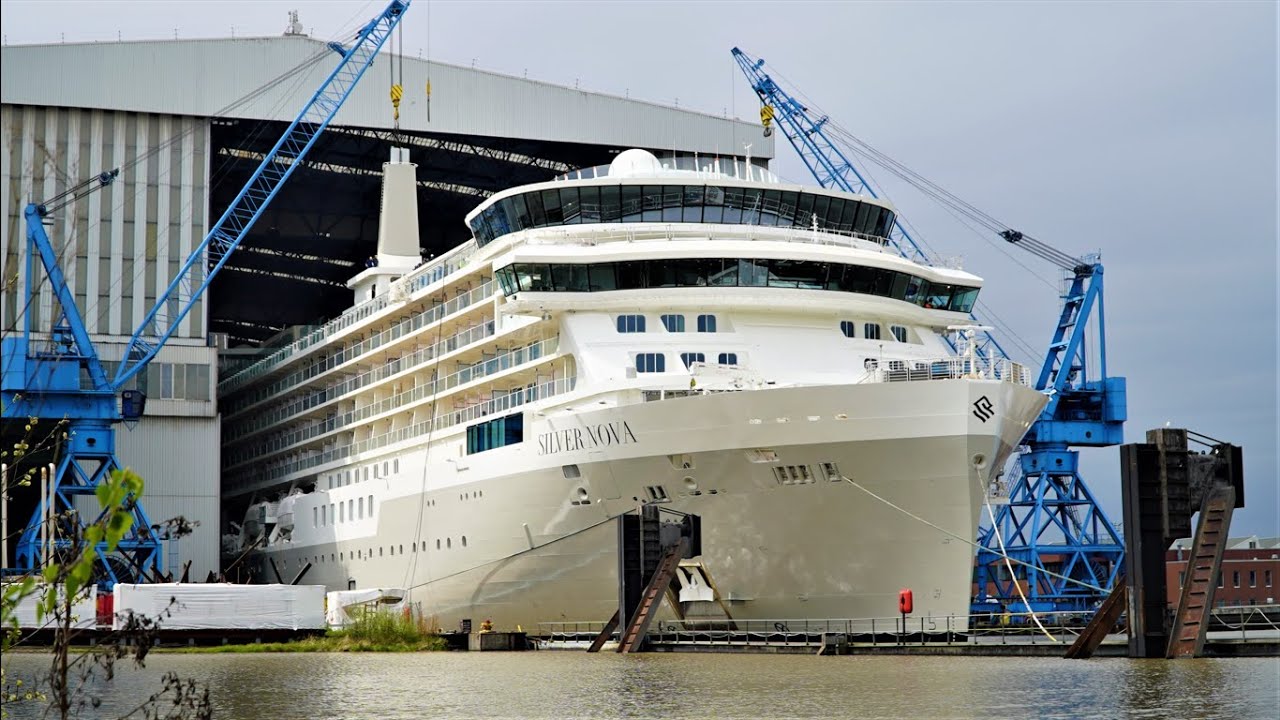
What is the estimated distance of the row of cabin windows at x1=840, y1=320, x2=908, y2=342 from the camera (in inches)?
1320

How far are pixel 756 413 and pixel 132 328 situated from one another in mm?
30583

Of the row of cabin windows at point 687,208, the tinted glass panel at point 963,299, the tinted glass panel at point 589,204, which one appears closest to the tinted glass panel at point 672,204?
the row of cabin windows at point 687,208

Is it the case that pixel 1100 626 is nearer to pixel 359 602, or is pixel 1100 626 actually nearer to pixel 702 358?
pixel 702 358

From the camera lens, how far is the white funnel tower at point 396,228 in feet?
168

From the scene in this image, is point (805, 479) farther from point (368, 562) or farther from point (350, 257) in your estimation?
point (350, 257)

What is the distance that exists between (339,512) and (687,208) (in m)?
15.9

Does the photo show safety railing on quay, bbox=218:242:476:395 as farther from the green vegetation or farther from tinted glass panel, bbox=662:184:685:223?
the green vegetation

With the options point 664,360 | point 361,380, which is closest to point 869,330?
point 664,360

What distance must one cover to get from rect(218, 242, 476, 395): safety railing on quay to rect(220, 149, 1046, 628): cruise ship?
6.7 inches

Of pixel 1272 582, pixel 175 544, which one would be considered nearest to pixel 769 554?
pixel 175 544

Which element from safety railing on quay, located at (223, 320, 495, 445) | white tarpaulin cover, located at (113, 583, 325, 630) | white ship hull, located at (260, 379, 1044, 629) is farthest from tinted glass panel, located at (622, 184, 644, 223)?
white tarpaulin cover, located at (113, 583, 325, 630)

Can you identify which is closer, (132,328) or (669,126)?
(132,328)

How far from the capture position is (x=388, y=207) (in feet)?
176

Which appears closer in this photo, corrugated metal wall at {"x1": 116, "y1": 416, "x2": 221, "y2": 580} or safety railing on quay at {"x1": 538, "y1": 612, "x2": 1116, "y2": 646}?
safety railing on quay at {"x1": 538, "y1": 612, "x2": 1116, "y2": 646}
